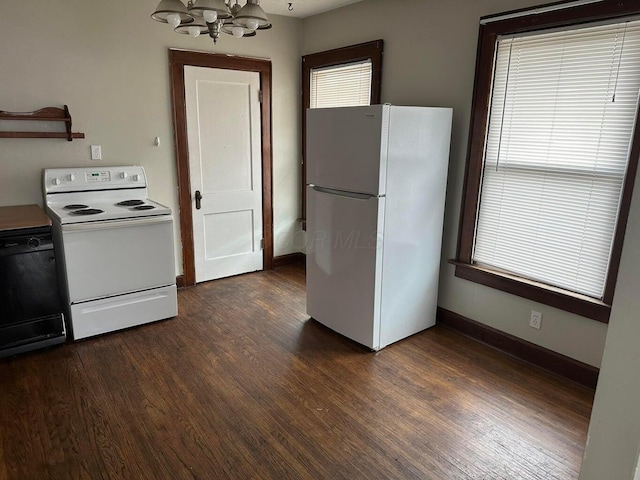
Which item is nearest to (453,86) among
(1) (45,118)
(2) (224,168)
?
(2) (224,168)

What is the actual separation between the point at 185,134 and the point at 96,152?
73cm

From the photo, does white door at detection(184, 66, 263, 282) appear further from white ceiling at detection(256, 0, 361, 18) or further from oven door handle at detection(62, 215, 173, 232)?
oven door handle at detection(62, 215, 173, 232)

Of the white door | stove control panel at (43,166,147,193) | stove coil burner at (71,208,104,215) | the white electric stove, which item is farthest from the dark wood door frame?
stove coil burner at (71,208,104,215)

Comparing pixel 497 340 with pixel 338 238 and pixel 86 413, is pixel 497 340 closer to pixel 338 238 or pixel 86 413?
pixel 338 238

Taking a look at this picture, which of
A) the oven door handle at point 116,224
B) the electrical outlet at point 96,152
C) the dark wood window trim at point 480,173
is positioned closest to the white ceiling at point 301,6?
the dark wood window trim at point 480,173

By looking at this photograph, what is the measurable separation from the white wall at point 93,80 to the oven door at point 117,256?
0.71 m

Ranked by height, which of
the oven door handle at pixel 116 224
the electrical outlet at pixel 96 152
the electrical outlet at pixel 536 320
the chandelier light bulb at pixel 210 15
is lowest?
the electrical outlet at pixel 536 320

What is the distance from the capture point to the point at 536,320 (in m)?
2.74

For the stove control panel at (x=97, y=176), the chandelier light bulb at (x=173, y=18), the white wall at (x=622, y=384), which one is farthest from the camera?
the stove control panel at (x=97, y=176)

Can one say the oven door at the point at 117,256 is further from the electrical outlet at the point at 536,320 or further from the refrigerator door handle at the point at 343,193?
the electrical outlet at the point at 536,320

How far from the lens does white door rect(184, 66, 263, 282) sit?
3.85 meters

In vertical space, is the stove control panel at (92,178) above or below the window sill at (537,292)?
above

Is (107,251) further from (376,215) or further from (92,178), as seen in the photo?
(376,215)

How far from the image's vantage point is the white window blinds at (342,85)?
12.3 ft
